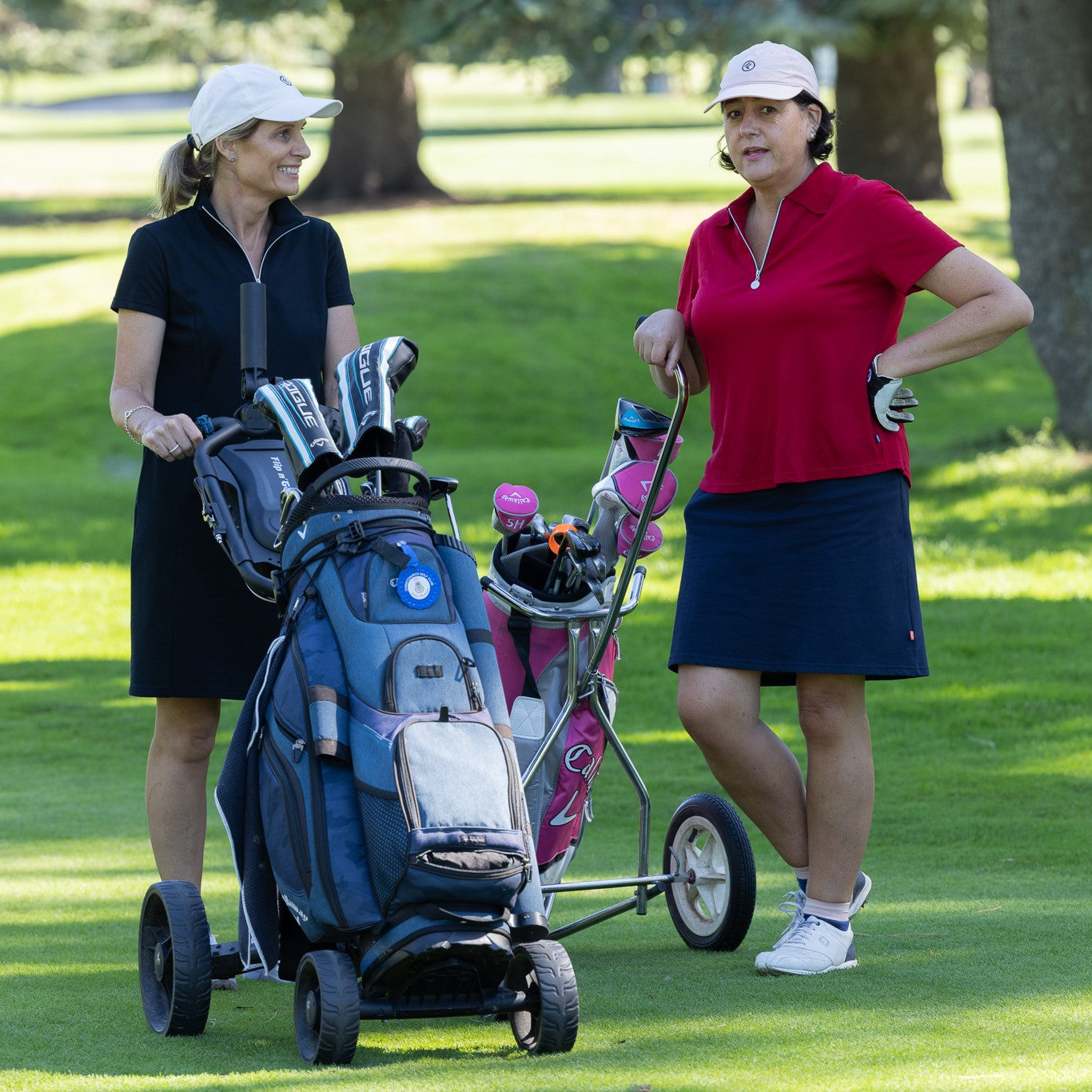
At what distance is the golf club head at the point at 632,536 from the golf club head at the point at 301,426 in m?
0.95

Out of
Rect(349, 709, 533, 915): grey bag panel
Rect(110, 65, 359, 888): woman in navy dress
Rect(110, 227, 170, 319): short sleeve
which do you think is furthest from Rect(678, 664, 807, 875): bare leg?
Rect(110, 227, 170, 319): short sleeve

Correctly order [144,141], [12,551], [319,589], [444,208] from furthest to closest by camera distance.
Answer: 1. [144,141]
2. [444,208]
3. [12,551]
4. [319,589]

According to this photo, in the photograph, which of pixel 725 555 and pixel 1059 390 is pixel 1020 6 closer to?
pixel 1059 390

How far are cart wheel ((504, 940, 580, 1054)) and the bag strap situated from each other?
1079 millimetres

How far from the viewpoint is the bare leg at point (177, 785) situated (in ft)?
15.3

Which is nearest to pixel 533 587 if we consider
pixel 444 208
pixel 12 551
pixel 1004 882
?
pixel 1004 882

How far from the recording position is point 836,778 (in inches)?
175

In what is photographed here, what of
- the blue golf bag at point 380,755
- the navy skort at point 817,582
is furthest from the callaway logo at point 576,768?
the blue golf bag at point 380,755

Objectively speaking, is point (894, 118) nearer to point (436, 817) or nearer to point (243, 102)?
point (243, 102)

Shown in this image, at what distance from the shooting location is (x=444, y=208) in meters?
26.5

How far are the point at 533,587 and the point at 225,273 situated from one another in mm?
1069

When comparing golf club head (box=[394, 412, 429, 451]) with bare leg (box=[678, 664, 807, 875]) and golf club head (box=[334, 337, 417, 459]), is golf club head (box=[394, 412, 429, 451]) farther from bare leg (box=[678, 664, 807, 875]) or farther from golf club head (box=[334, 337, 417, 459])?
bare leg (box=[678, 664, 807, 875])

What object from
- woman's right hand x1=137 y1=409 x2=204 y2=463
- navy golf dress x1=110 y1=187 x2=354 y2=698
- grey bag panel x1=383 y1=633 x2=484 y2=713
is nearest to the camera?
grey bag panel x1=383 y1=633 x2=484 y2=713

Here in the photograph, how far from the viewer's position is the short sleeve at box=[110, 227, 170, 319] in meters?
4.44
